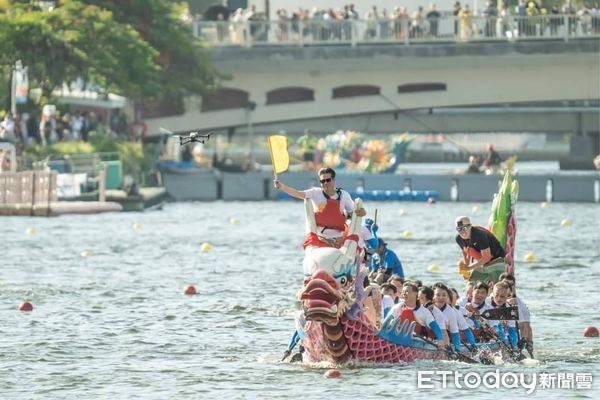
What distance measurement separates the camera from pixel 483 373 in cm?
2809

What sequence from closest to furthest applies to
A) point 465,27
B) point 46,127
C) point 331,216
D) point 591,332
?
point 331,216 < point 591,332 < point 46,127 < point 465,27

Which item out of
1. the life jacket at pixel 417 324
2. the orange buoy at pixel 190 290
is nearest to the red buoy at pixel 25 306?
the orange buoy at pixel 190 290

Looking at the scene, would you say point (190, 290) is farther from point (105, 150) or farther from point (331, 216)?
point (105, 150)

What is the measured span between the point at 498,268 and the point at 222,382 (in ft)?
18.8

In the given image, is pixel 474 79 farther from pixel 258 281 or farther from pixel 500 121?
pixel 258 281

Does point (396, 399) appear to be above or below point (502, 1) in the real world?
below

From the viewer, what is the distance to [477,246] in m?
31.2

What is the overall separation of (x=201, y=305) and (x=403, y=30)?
5178 cm

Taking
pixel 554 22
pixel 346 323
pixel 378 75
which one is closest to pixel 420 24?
pixel 554 22

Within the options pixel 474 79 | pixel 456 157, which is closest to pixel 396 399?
pixel 474 79

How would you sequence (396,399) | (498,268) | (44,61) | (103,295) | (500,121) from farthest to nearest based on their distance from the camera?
(500,121) < (44,61) < (103,295) < (498,268) < (396,399)

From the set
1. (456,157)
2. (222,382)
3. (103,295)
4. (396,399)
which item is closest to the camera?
(396,399)

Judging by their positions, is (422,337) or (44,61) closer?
(422,337)

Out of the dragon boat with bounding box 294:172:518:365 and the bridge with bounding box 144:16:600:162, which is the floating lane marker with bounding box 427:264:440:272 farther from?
the bridge with bounding box 144:16:600:162
